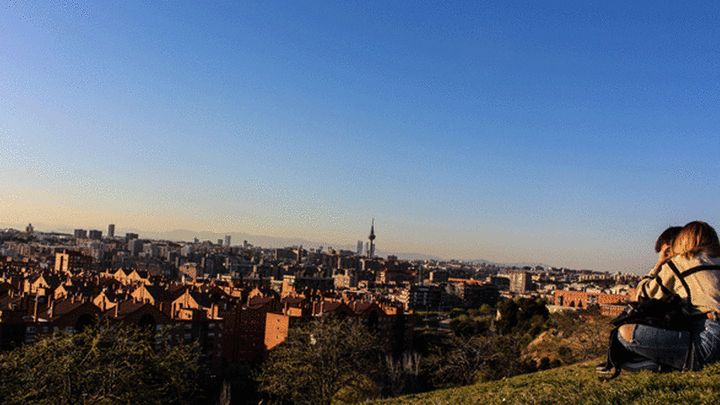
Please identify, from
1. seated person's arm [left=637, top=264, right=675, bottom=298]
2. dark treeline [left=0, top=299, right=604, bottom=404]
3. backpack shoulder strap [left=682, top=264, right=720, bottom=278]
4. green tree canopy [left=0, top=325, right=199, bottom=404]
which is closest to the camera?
backpack shoulder strap [left=682, top=264, right=720, bottom=278]

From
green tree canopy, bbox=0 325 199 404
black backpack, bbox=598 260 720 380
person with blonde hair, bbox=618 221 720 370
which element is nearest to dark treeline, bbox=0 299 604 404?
green tree canopy, bbox=0 325 199 404

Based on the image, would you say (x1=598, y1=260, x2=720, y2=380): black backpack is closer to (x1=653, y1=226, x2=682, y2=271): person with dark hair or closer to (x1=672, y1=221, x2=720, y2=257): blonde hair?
(x1=672, y1=221, x2=720, y2=257): blonde hair

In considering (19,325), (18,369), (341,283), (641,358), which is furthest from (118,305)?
(341,283)

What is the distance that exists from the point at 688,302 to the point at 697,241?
1.57 ft

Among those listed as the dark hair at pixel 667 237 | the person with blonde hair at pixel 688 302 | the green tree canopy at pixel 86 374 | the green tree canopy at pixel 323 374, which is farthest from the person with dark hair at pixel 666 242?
the green tree canopy at pixel 323 374

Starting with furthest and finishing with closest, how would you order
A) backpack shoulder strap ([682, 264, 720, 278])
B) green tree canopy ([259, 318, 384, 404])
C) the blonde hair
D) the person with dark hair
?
green tree canopy ([259, 318, 384, 404]) < the person with dark hair < the blonde hair < backpack shoulder strap ([682, 264, 720, 278])

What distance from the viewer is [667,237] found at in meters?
5.13

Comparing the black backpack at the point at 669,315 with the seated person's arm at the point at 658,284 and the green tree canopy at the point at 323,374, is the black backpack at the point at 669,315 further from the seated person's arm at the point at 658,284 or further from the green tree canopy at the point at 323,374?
the green tree canopy at the point at 323,374

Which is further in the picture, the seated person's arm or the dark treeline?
the dark treeline

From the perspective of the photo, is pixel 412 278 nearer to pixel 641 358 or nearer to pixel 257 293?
pixel 257 293

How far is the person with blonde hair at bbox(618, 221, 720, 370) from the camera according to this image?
174 inches

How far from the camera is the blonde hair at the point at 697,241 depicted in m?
4.52

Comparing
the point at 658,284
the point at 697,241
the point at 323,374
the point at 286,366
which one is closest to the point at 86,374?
the point at 658,284

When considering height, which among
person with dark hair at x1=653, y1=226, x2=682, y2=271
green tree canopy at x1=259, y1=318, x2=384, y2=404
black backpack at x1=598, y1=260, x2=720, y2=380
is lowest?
green tree canopy at x1=259, y1=318, x2=384, y2=404
